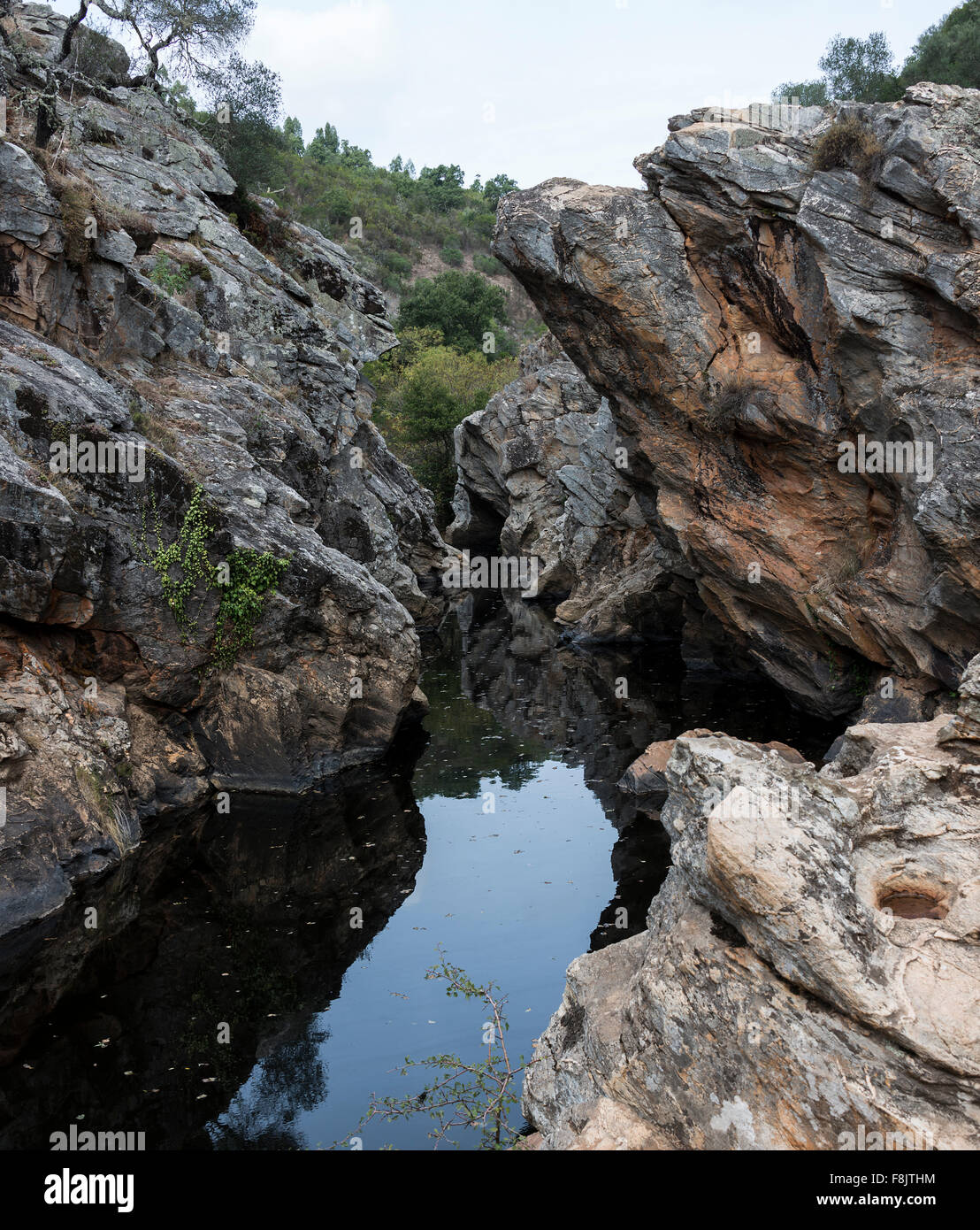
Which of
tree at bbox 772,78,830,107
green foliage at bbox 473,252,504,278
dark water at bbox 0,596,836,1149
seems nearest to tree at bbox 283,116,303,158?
green foliage at bbox 473,252,504,278

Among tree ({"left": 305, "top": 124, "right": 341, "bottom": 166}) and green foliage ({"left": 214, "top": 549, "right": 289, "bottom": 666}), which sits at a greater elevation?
tree ({"left": 305, "top": 124, "right": 341, "bottom": 166})

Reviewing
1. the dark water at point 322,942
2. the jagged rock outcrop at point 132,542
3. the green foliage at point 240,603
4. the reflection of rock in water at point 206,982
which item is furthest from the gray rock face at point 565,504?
the reflection of rock in water at point 206,982

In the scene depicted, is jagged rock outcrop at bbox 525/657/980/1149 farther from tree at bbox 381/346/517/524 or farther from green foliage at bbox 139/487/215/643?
tree at bbox 381/346/517/524

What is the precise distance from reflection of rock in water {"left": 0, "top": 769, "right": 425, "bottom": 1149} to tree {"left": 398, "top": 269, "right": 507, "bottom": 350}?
59793 mm

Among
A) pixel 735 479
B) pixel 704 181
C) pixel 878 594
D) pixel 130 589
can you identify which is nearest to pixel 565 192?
pixel 704 181

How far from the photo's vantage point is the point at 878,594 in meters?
16.7

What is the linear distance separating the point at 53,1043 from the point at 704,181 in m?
17.4

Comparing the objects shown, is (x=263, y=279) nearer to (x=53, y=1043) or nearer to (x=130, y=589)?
(x=130, y=589)

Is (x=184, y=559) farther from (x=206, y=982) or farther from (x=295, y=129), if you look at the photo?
(x=295, y=129)

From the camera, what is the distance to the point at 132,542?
16156mm

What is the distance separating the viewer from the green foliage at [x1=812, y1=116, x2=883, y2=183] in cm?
1543

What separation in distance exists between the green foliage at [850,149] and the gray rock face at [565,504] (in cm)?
930
